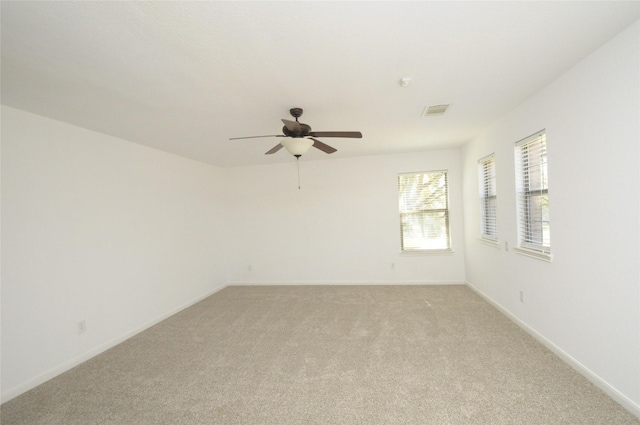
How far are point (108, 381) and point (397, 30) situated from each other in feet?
11.4

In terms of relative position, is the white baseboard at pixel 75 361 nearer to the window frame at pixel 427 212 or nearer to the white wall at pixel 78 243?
the white wall at pixel 78 243

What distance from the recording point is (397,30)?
1544 millimetres

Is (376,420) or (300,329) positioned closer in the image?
(376,420)

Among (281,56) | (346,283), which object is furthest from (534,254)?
(346,283)

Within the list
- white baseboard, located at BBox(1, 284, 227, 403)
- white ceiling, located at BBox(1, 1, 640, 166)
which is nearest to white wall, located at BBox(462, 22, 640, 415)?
white ceiling, located at BBox(1, 1, 640, 166)

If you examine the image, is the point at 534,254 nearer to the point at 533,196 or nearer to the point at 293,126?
the point at 533,196

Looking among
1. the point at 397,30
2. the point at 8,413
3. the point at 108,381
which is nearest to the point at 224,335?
the point at 108,381

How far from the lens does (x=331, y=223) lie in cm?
517

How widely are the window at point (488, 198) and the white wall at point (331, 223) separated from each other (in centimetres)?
78

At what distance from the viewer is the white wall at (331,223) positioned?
15.9 feet

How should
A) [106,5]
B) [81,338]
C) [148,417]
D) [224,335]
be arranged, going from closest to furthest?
[106,5]
[148,417]
[81,338]
[224,335]

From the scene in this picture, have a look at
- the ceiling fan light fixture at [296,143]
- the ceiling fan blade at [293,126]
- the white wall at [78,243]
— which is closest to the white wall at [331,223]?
the white wall at [78,243]

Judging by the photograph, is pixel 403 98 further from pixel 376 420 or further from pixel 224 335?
pixel 224 335

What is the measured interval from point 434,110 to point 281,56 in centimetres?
A: 178
